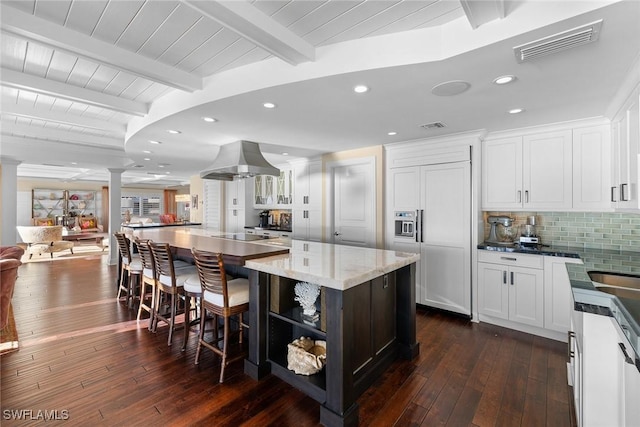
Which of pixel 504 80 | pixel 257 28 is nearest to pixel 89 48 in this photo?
pixel 257 28

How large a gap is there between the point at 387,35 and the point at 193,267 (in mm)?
2989

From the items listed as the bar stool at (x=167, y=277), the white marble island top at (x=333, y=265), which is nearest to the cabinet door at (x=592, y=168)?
the white marble island top at (x=333, y=265)

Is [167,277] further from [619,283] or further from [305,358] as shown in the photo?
[619,283]

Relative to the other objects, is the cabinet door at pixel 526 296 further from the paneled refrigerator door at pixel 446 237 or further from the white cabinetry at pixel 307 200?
the white cabinetry at pixel 307 200

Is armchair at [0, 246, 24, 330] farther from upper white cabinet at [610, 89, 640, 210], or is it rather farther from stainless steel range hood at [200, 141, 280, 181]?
upper white cabinet at [610, 89, 640, 210]

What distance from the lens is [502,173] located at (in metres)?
3.46

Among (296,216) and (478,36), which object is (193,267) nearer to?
(296,216)

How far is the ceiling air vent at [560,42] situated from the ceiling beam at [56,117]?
4.78 metres

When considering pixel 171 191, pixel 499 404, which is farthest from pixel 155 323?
pixel 171 191

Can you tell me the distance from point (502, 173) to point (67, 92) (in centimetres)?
470

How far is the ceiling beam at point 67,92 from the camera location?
7.95 ft

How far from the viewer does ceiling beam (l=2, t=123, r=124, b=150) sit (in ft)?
13.9

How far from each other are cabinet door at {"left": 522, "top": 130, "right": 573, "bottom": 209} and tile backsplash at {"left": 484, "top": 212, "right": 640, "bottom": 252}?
0.32m

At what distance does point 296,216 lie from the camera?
5.46 meters
